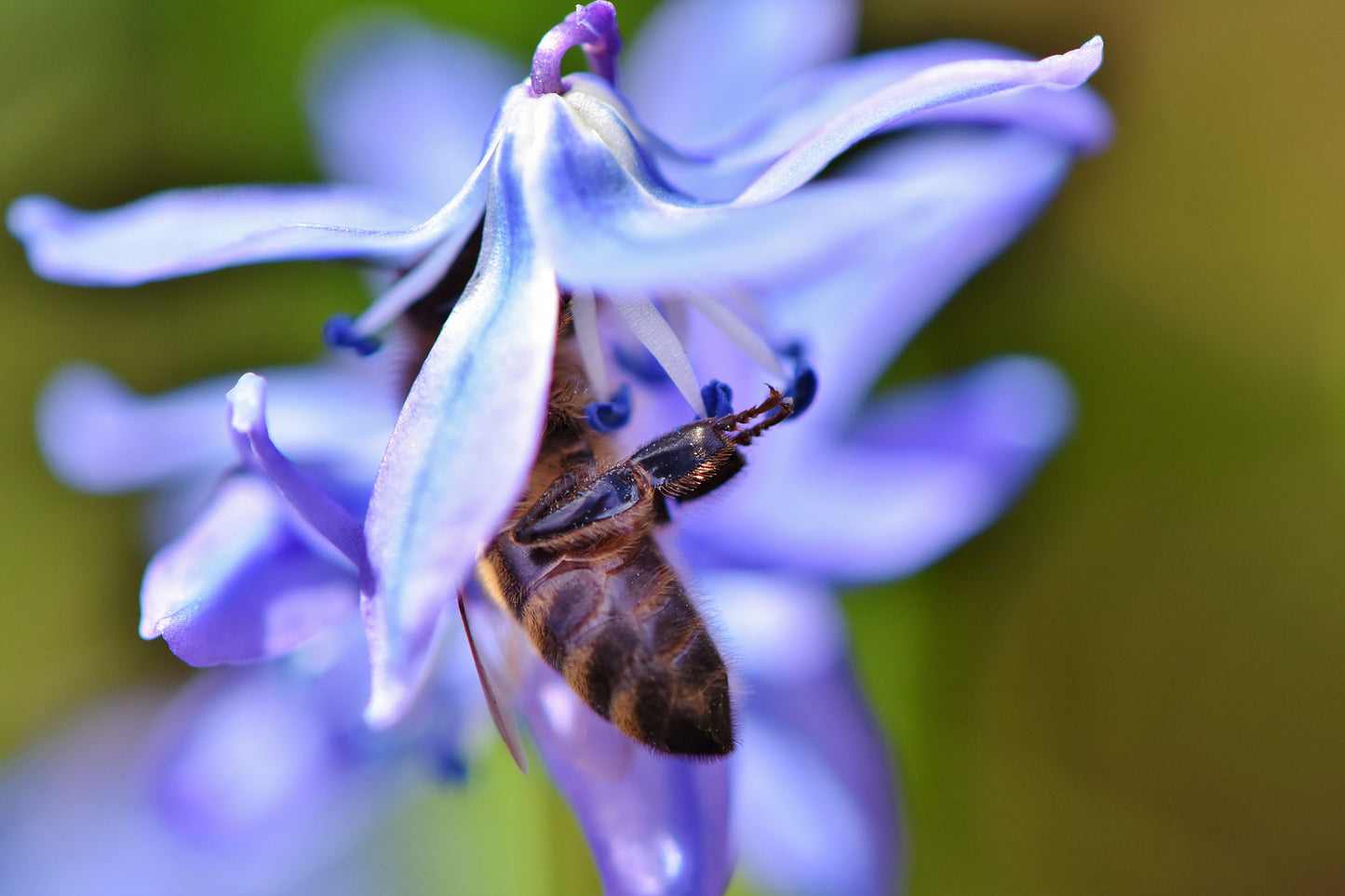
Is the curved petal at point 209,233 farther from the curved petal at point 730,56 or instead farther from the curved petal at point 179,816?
the curved petal at point 179,816

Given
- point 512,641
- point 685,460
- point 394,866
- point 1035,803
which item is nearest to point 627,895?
point 512,641

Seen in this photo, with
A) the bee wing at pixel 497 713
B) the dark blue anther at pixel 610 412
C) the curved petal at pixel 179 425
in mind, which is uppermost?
the dark blue anther at pixel 610 412

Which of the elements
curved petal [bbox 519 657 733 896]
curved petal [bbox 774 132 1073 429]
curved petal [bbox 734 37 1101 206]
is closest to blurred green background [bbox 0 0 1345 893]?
curved petal [bbox 774 132 1073 429]

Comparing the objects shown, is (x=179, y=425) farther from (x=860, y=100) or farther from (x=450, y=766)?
(x=860, y=100)

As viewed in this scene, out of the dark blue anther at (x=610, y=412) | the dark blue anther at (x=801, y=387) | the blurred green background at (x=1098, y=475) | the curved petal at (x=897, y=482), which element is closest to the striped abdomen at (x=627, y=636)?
the dark blue anther at (x=610, y=412)

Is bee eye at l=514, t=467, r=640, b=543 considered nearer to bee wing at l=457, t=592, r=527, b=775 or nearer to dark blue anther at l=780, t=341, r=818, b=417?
bee wing at l=457, t=592, r=527, b=775

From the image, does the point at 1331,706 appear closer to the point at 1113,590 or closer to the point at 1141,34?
the point at 1113,590
